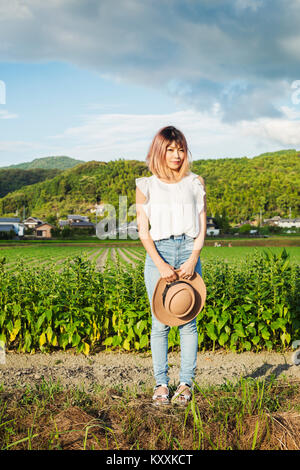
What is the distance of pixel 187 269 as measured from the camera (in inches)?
108

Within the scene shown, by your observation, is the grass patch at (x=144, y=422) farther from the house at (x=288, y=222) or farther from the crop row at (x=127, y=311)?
the house at (x=288, y=222)

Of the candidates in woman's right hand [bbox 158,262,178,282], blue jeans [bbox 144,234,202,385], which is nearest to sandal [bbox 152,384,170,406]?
blue jeans [bbox 144,234,202,385]

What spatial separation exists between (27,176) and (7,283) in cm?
18954

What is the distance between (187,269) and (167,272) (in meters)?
0.16

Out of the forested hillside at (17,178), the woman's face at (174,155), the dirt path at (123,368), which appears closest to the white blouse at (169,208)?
the woman's face at (174,155)

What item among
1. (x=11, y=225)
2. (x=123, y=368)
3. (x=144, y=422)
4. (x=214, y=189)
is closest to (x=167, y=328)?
(x=144, y=422)

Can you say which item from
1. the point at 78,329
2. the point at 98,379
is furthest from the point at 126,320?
the point at 98,379

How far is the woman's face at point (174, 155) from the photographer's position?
277 cm

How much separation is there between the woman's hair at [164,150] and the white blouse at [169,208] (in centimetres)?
9

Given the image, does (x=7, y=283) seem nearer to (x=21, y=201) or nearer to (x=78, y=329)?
(x=78, y=329)

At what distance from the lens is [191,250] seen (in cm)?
283
